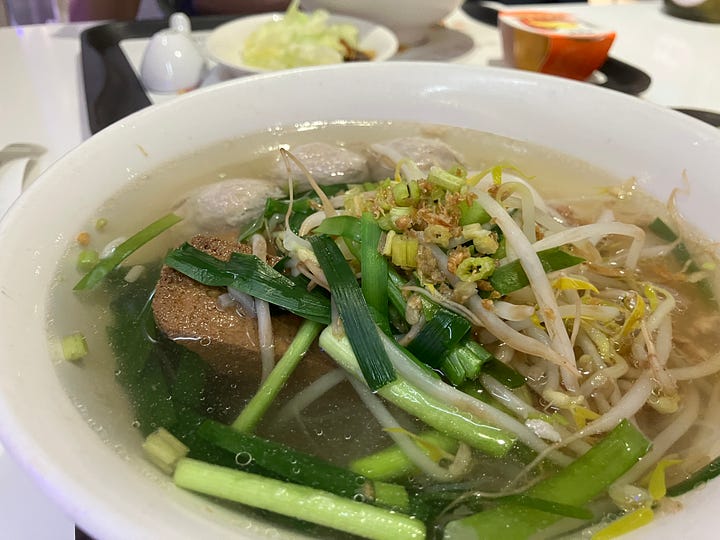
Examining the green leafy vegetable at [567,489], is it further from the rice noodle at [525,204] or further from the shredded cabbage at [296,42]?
the shredded cabbage at [296,42]

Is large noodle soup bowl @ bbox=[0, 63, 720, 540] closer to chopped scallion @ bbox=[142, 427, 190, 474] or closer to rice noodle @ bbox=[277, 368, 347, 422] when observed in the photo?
chopped scallion @ bbox=[142, 427, 190, 474]

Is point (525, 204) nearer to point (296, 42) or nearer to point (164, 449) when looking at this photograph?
point (164, 449)

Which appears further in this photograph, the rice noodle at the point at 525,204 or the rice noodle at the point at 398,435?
the rice noodle at the point at 525,204

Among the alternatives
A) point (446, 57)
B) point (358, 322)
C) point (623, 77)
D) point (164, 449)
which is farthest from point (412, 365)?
point (446, 57)

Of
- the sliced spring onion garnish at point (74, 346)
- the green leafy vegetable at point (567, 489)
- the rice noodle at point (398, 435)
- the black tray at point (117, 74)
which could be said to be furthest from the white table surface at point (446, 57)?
the green leafy vegetable at point (567, 489)

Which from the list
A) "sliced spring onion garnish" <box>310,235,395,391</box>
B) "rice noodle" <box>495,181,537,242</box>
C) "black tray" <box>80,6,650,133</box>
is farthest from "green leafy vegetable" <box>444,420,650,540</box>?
"black tray" <box>80,6,650,133</box>

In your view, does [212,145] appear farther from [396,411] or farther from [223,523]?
[223,523]
